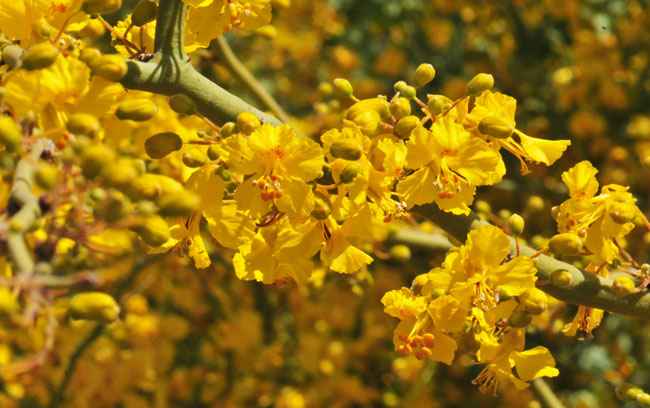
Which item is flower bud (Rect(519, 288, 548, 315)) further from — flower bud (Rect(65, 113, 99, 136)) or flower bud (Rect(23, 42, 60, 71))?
flower bud (Rect(23, 42, 60, 71))

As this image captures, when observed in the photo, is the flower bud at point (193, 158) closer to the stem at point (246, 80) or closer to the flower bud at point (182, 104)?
the flower bud at point (182, 104)

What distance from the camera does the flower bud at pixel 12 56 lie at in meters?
1.41

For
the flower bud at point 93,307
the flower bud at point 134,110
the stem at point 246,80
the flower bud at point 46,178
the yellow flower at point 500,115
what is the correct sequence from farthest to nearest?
1. the stem at point 246,80
2. the yellow flower at point 500,115
3. the flower bud at point 134,110
4. the flower bud at point 93,307
5. the flower bud at point 46,178

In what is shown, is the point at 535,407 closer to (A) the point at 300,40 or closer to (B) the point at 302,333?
(B) the point at 302,333

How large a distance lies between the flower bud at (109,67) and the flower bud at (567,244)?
1.00 metres

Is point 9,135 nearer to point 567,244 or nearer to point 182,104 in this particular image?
point 182,104

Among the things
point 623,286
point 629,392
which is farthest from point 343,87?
point 629,392

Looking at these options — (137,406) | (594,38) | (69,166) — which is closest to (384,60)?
(594,38)

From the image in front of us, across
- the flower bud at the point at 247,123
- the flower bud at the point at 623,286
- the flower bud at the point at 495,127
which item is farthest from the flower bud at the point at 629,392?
the flower bud at the point at 247,123

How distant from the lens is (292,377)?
3381 millimetres

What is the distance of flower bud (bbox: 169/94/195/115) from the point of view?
151 cm

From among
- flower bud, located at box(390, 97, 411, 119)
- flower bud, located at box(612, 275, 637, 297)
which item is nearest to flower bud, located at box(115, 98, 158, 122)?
flower bud, located at box(390, 97, 411, 119)

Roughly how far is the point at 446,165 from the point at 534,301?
0.36 meters

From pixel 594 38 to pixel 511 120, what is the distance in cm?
321
